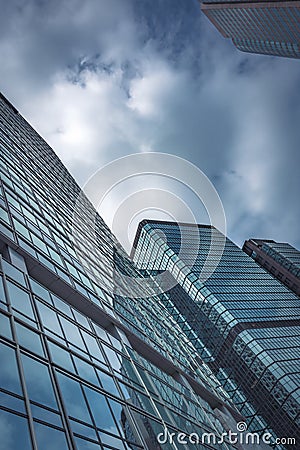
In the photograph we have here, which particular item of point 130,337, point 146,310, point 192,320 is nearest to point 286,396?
point 192,320

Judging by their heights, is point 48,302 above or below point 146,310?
below

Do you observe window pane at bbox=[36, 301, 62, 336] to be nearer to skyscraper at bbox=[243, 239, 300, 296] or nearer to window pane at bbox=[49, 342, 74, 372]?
window pane at bbox=[49, 342, 74, 372]

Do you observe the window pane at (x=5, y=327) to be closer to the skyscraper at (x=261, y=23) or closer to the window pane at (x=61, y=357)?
the window pane at (x=61, y=357)

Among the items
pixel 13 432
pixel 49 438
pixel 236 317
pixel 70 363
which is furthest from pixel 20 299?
pixel 236 317

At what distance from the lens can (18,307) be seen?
12.0 metres

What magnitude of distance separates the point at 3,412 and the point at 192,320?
97.7 meters

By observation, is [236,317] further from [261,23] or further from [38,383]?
[38,383]

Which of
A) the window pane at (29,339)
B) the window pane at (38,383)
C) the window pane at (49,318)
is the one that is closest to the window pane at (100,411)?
the window pane at (38,383)

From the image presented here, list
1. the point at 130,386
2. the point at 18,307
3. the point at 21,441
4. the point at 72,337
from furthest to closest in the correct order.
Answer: the point at 130,386 < the point at 72,337 < the point at 18,307 < the point at 21,441

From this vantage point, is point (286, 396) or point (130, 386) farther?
point (286, 396)

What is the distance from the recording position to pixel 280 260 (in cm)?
13175

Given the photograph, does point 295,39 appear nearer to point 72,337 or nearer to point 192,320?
point 192,320

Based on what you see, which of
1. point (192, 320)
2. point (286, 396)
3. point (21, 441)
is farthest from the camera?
point (192, 320)

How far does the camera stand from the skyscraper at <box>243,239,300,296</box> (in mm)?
125000
